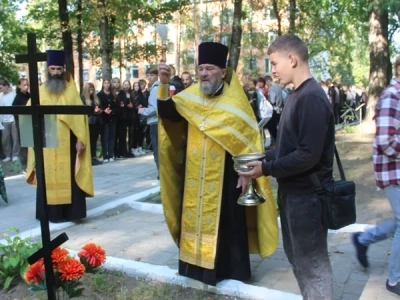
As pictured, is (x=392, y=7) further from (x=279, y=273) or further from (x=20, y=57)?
(x=20, y=57)

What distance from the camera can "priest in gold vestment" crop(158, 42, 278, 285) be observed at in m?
3.96

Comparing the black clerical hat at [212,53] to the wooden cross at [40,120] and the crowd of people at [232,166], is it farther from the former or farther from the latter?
the wooden cross at [40,120]

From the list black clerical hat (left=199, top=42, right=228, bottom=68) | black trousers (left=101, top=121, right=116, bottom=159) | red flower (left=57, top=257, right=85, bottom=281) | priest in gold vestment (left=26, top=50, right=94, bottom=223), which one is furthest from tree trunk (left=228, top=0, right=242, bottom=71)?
red flower (left=57, top=257, right=85, bottom=281)

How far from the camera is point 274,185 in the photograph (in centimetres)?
801

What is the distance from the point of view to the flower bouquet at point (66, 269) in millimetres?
3277

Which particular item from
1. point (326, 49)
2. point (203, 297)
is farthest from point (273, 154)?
point (326, 49)

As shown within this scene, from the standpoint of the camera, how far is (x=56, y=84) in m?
6.08

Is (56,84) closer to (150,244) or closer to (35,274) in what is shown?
(150,244)

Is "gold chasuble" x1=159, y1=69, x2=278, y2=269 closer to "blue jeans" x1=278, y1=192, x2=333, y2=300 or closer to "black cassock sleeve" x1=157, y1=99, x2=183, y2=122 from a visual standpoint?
"black cassock sleeve" x1=157, y1=99, x2=183, y2=122

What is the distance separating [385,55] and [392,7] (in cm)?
690

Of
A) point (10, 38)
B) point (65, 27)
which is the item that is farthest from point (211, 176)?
point (10, 38)

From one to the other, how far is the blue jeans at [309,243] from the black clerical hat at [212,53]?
1400mm

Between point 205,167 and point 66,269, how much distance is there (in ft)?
4.54

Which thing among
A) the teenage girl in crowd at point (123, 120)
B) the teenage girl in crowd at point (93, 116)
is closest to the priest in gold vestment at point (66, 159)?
the teenage girl in crowd at point (93, 116)
